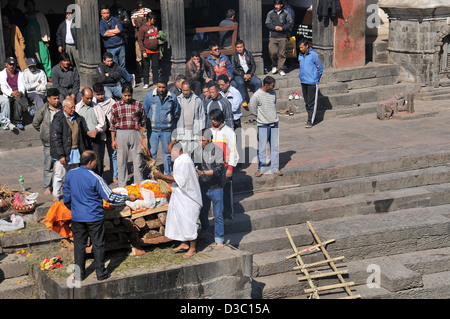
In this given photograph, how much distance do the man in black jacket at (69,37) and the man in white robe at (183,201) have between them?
23.9 ft

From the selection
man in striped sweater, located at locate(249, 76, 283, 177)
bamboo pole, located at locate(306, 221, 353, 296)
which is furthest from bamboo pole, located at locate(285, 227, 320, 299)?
man in striped sweater, located at locate(249, 76, 283, 177)

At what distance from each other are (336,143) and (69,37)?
19.9 ft

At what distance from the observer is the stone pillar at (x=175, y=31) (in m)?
16.2

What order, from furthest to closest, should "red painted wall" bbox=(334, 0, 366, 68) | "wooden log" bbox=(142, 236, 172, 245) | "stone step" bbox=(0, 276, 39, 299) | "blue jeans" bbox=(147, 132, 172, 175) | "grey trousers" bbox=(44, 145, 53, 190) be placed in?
"red painted wall" bbox=(334, 0, 366, 68) → "blue jeans" bbox=(147, 132, 172, 175) → "grey trousers" bbox=(44, 145, 53, 190) → "wooden log" bbox=(142, 236, 172, 245) → "stone step" bbox=(0, 276, 39, 299)

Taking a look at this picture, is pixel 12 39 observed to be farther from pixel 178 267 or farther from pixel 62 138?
pixel 178 267

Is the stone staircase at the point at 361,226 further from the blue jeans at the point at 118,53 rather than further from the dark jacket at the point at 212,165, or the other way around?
the blue jeans at the point at 118,53

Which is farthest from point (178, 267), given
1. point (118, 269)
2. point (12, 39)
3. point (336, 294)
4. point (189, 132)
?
point (12, 39)

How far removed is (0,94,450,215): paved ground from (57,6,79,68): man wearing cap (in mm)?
2722

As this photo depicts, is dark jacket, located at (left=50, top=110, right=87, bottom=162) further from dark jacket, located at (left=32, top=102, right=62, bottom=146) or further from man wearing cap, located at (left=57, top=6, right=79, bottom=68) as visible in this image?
man wearing cap, located at (left=57, top=6, right=79, bottom=68)

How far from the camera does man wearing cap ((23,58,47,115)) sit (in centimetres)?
1439

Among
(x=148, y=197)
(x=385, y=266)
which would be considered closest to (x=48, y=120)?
(x=148, y=197)

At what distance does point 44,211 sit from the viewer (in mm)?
10586

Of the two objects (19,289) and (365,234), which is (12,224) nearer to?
(19,289)

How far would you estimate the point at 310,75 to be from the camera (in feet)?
49.9
